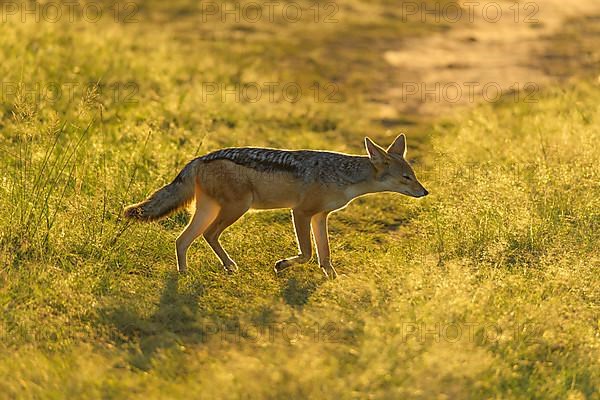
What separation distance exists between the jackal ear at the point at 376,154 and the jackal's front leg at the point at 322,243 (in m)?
0.60

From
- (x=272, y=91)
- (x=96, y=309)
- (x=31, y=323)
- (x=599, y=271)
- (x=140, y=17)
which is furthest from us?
(x=140, y=17)

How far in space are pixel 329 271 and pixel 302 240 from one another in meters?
0.35

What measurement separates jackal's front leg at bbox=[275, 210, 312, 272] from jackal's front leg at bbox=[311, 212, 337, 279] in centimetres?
15

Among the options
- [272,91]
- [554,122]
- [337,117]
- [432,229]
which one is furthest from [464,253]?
[272,91]

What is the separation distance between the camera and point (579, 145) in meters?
11.0

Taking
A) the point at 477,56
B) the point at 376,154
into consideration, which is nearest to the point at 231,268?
the point at 376,154

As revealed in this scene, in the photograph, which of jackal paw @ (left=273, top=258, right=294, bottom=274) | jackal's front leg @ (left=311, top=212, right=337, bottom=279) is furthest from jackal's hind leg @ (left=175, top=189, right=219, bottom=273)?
jackal's front leg @ (left=311, top=212, right=337, bottom=279)

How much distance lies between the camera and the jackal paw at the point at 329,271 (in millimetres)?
8406

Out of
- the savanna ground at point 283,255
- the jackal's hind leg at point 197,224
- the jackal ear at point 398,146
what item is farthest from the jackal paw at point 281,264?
the jackal ear at point 398,146

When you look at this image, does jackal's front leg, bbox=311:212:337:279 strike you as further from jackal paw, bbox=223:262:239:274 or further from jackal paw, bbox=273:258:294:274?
jackal paw, bbox=223:262:239:274

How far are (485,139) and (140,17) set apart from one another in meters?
11.3

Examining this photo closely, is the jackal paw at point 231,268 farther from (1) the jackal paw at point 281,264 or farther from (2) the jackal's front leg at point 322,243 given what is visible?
(2) the jackal's front leg at point 322,243

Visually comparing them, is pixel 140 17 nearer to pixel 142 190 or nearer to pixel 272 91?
pixel 272 91

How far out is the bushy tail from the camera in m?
8.23
